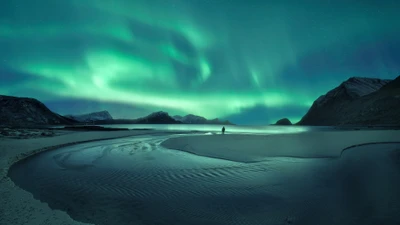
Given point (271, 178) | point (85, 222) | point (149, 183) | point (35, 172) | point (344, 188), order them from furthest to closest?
point (35, 172) → point (271, 178) → point (149, 183) → point (344, 188) → point (85, 222)

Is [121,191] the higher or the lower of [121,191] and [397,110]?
the lower

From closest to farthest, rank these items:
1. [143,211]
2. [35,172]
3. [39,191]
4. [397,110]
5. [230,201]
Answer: [143,211], [230,201], [39,191], [35,172], [397,110]

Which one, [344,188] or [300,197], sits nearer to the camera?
[300,197]

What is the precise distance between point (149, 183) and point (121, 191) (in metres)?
1.58

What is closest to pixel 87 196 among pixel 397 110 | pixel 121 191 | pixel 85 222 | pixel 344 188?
pixel 121 191

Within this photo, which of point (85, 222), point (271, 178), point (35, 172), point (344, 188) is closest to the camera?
point (85, 222)

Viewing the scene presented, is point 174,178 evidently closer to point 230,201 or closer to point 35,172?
point 230,201

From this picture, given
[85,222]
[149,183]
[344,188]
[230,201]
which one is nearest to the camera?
[85,222]

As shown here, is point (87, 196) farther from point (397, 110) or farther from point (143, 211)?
point (397, 110)

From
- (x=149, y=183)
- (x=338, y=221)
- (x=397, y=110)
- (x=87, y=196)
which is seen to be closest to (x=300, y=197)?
(x=338, y=221)

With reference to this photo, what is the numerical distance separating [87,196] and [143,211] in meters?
2.95

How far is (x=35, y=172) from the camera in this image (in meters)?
11.3

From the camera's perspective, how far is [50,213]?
5715 millimetres

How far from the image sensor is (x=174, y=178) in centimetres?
1047
